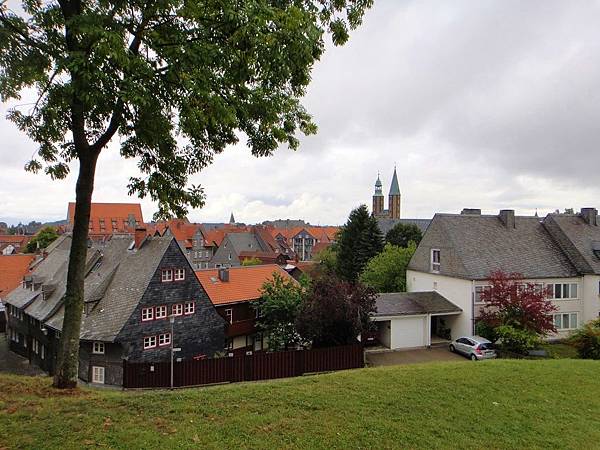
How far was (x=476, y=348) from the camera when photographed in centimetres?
2247

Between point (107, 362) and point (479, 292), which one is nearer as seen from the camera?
point (107, 362)

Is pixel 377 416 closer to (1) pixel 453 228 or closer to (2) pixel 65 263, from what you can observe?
(1) pixel 453 228

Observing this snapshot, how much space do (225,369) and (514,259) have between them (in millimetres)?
22445

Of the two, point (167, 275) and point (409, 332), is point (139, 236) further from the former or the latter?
point (409, 332)

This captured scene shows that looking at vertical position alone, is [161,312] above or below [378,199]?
below

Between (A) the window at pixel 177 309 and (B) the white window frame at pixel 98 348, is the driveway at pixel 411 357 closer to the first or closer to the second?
(A) the window at pixel 177 309

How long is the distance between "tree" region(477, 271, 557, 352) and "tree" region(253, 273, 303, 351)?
11578 millimetres

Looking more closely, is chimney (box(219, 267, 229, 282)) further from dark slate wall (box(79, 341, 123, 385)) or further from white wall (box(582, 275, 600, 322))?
white wall (box(582, 275, 600, 322))

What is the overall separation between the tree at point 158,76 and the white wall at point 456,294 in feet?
76.3

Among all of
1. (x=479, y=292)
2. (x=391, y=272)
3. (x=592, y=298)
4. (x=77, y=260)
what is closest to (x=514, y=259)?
(x=479, y=292)

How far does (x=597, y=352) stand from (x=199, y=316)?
2165 centimetres

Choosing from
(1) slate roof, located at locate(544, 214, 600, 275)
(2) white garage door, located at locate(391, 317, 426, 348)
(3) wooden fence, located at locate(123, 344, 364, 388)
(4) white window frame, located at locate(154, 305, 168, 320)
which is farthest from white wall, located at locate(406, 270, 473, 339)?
(4) white window frame, located at locate(154, 305, 168, 320)

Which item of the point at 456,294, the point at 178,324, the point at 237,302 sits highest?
the point at 456,294

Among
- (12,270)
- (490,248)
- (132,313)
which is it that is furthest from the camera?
(12,270)
